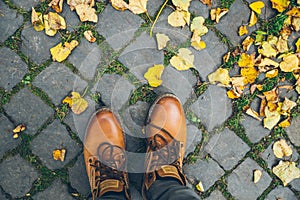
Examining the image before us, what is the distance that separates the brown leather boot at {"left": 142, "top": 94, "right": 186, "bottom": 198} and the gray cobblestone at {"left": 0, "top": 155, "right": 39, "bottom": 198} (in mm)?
839

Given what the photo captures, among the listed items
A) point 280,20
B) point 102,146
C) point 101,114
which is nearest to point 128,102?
point 101,114

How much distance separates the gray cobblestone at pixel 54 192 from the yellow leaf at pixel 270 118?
1576mm

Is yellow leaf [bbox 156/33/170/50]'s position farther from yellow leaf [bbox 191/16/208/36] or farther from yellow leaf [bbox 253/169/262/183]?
yellow leaf [bbox 253/169/262/183]

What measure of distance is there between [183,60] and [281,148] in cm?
101

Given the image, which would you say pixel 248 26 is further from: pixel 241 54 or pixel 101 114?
pixel 101 114

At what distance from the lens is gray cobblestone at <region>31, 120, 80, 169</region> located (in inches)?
96.0

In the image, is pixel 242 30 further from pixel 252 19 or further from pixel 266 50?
pixel 266 50

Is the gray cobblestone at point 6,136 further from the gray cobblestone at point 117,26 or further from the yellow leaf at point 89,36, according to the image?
the gray cobblestone at point 117,26

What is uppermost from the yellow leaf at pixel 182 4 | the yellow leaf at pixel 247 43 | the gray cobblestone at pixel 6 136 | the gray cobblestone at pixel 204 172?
the yellow leaf at pixel 182 4

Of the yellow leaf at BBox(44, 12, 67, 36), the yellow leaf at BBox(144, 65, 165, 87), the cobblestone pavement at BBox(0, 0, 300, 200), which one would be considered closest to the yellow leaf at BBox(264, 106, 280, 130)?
the cobblestone pavement at BBox(0, 0, 300, 200)

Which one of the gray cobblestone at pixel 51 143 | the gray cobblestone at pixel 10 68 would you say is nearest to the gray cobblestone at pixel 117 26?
the gray cobblestone at pixel 10 68

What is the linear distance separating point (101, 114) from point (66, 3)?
2.70ft

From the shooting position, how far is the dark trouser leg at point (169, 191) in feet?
6.34

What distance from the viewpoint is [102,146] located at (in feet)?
8.04
